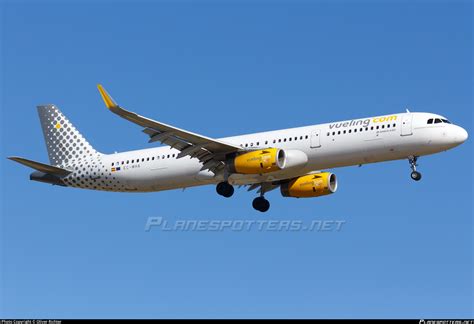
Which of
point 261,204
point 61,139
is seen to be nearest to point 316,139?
point 261,204

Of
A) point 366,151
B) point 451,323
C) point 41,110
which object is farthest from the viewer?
point 41,110

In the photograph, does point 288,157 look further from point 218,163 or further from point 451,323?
point 451,323

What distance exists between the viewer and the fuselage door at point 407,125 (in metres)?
46.7

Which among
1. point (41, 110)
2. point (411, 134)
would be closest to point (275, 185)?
point (411, 134)

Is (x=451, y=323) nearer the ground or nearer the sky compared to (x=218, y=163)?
nearer the ground

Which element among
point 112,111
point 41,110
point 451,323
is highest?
point 41,110

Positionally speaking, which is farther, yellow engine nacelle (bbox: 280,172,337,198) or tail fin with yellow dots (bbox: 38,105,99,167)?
tail fin with yellow dots (bbox: 38,105,99,167)

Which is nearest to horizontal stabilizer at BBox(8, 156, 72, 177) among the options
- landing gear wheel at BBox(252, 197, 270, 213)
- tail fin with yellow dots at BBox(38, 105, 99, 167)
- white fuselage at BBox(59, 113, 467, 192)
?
tail fin with yellow dots at BBox(38, 105, 99, 167)

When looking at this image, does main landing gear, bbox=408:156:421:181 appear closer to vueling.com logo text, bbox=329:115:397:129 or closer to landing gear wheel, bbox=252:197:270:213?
vueling.com logo text, bbox=329:115:397:129

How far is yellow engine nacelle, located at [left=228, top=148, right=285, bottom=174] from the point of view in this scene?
47.3 metres

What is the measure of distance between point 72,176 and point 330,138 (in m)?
15.8

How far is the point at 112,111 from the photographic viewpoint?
1738 inches

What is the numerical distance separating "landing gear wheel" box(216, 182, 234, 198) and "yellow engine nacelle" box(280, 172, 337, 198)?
4257 millimetres

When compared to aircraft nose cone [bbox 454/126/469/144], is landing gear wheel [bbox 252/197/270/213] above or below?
above
